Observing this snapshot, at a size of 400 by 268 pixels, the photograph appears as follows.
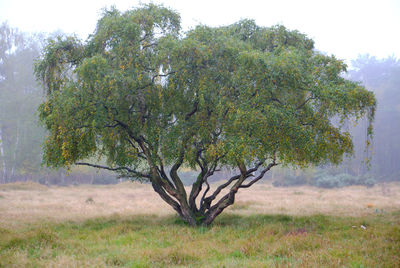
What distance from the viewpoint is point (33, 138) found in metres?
52.7

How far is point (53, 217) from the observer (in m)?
18.7

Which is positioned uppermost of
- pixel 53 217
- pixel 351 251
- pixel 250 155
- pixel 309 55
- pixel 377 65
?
pixel 377 65

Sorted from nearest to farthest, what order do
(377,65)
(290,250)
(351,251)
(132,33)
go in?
(351,251) < (290,250) < (132,33) < (377,65)

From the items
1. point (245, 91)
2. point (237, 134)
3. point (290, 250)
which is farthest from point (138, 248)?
point (245, 91)

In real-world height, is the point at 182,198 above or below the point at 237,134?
below

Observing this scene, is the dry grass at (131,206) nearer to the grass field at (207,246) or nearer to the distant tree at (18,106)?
the grass field at (207,246)

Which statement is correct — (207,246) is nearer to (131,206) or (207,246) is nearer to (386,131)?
(131,206)

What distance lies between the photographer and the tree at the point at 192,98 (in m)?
12.9

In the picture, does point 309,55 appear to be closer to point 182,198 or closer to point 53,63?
point 182,198

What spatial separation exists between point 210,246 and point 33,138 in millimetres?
49712

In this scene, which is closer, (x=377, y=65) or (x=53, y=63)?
(x=53, y=63)

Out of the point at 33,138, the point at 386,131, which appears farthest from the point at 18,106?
the point at 386,131

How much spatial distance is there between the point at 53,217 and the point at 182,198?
8038 mm

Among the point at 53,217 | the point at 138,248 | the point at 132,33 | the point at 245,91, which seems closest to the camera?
the point at 138,248
